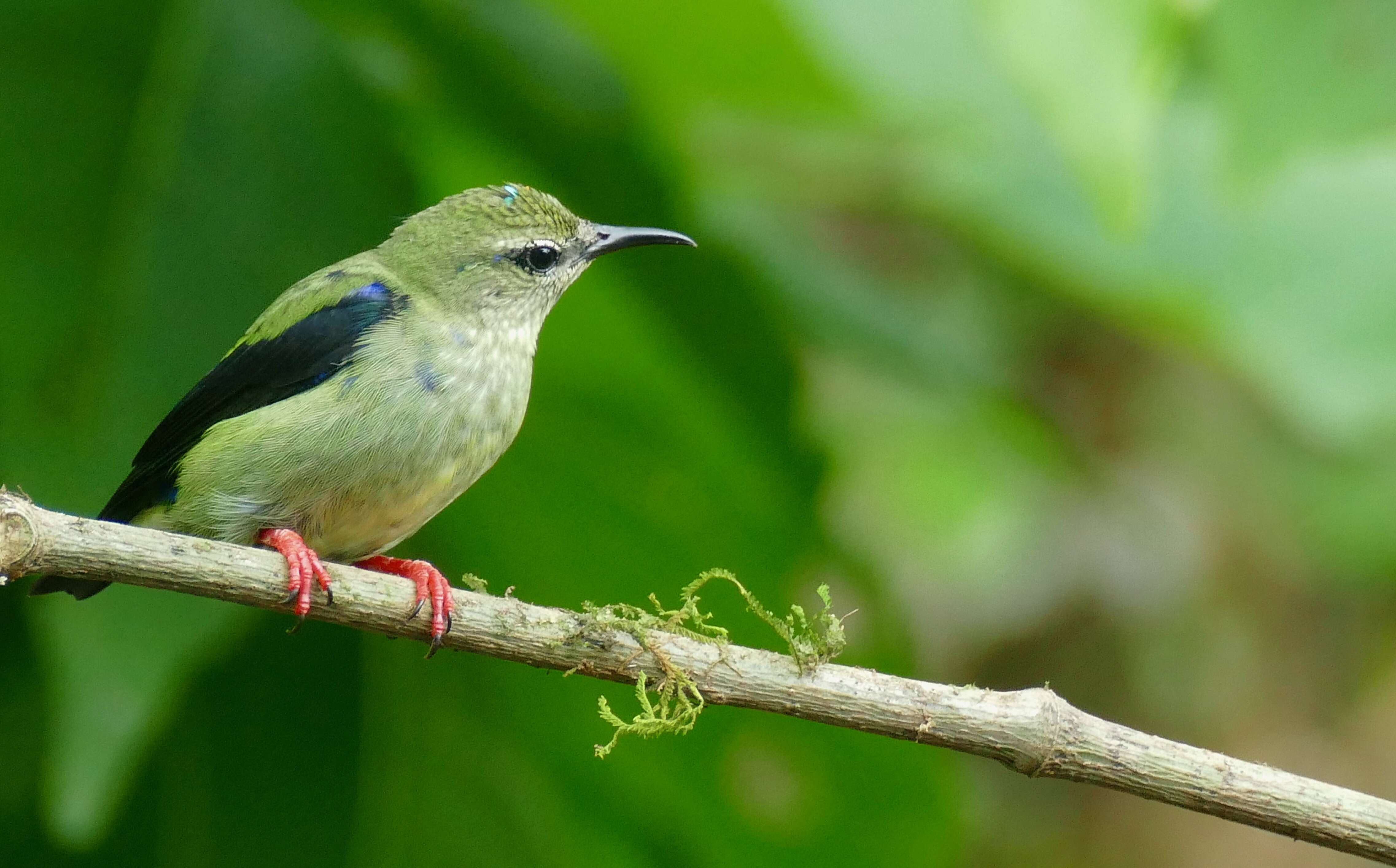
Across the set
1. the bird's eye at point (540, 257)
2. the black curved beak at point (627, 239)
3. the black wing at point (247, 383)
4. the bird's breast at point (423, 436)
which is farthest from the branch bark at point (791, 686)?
the bird's eye at point (540, 257)

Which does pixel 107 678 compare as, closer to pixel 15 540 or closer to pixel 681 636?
pixel 15 540

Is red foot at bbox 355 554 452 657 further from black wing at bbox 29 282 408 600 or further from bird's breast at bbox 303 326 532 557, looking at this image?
black wing at bbox 29 282 408 600

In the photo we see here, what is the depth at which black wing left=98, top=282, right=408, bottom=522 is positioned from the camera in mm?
3865

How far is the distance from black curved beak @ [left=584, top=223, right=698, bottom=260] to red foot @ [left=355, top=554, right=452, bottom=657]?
109 centimetres

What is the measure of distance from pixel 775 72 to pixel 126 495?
2733 mm

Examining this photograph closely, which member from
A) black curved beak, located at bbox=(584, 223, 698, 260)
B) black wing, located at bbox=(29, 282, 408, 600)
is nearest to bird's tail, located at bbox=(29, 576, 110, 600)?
black wing, located at bbox=(29, 282, 408, 600)

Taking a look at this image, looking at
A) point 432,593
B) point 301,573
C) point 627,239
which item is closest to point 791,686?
point 432,593

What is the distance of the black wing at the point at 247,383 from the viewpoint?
152 inches

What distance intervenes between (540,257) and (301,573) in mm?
1627

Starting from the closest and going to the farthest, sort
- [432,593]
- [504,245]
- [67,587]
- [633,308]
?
[432,593]
[67,587]
[504,245]
[633,308]

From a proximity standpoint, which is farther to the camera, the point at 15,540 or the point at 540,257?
the point at 540,257

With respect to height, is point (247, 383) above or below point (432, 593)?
above

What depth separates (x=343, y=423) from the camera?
146 inches

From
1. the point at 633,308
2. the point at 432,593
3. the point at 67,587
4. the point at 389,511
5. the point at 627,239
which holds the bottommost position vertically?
the point at 67,587
